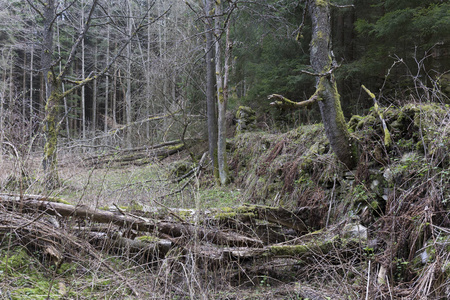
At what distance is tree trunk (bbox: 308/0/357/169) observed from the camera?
4.33 meters

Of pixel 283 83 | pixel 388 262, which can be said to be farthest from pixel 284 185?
pixel 283 83

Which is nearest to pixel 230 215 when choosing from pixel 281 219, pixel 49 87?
pixel 281 219

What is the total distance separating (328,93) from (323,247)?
89.3 inches

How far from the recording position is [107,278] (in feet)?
8.83

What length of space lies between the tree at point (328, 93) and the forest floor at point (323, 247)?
8.4 inches

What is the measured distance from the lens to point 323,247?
3.42 m

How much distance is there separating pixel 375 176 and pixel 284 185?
1.89m

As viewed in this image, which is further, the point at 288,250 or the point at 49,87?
the point at 49,87

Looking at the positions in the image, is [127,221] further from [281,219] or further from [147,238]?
[281,219]

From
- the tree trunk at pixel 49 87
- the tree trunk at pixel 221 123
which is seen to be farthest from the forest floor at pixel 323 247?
the tree trunk at pixel 221 123

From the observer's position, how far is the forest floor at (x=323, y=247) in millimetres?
2520

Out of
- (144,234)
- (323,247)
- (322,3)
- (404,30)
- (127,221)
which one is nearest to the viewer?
(127,221)

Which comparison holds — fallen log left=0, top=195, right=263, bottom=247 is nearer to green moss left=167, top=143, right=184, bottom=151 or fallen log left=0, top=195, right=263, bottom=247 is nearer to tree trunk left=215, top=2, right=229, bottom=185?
tree trunk left=215, top=2, right=229, bottom=185

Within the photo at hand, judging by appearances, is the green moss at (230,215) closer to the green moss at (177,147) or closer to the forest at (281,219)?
the forest at (281,219)
